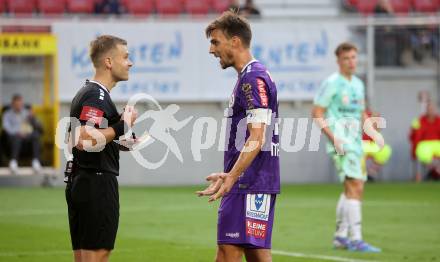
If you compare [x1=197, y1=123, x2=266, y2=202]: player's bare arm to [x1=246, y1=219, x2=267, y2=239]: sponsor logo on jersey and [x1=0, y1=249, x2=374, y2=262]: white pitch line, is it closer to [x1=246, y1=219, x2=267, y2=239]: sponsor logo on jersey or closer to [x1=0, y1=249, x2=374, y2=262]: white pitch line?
[x1=246, y1=219, x2=267, y2=239]: sponsor logo on jersey

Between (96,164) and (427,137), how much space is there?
18.4m

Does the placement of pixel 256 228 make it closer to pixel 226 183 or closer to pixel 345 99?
pixel 226 183

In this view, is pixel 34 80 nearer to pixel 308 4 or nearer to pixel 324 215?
pixel 308 4

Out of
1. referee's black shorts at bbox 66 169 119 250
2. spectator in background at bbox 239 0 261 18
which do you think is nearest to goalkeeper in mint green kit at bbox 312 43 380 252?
referee's black shorts at bbox 66 169 119 250

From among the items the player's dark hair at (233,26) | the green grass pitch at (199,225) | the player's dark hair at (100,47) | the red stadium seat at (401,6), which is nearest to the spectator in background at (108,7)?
the green grass pitch at (199,225)

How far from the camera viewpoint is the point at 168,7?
2639 cm

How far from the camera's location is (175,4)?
1044 inches

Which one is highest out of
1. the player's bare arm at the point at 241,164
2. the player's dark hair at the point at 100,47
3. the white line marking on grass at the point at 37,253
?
the player's dark hair at the point at 100,47

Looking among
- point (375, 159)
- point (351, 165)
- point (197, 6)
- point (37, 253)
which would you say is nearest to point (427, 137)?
point (375, 159)

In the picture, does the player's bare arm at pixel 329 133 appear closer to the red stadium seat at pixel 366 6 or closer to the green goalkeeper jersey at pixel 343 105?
the green goalkeeper jersey at pixel 343 105

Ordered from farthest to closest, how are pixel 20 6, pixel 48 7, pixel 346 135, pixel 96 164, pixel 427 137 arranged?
pixel 48 7 → pixel 20 6 → pixel 427 137 → pixel 346 135 → pixel 96 164

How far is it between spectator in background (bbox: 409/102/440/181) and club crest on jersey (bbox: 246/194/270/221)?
18.1 meters

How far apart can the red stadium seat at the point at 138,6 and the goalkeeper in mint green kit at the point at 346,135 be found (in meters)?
14.0

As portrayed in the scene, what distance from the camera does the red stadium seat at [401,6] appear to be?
2814 centimetres
